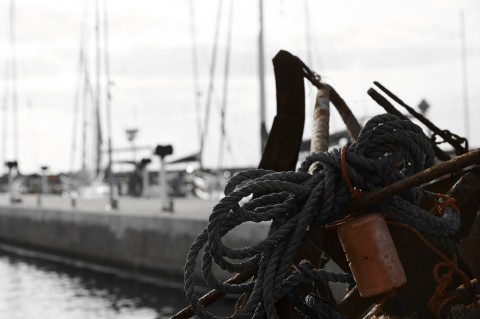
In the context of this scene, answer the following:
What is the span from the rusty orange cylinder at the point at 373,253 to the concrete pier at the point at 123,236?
24.1 feet

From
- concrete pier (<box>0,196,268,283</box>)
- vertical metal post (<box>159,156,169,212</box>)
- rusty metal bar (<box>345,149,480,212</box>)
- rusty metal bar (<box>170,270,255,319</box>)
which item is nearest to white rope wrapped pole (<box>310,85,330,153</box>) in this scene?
rusty metal bar (<box>170,270,255,319</box>)

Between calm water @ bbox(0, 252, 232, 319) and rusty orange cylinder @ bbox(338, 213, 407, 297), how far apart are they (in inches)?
322

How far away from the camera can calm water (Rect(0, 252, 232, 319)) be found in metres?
13.0

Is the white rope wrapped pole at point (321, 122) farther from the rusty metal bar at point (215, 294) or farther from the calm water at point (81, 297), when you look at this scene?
the calm water at point (81, 297)

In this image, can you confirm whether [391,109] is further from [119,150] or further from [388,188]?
[119,150]

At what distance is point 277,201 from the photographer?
4.00 metres

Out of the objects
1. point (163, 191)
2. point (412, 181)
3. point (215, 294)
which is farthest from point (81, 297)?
point (412, 181)

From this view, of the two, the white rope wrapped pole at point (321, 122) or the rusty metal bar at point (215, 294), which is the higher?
the white rope wrapped pole at point (321, 122)

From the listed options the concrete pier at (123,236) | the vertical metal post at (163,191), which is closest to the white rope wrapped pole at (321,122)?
the concrete pier at (123,236)

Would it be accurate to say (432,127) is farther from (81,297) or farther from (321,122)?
(81,297)

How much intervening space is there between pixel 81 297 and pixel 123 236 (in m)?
1.99

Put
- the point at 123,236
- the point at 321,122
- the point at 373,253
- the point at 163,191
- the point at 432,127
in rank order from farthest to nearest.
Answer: the point at 163,191, the point at 123,236, the point at 432,127, the point at 321,122, the point at 373,253

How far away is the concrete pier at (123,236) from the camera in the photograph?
545 inches

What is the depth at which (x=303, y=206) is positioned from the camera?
12.6 feet
